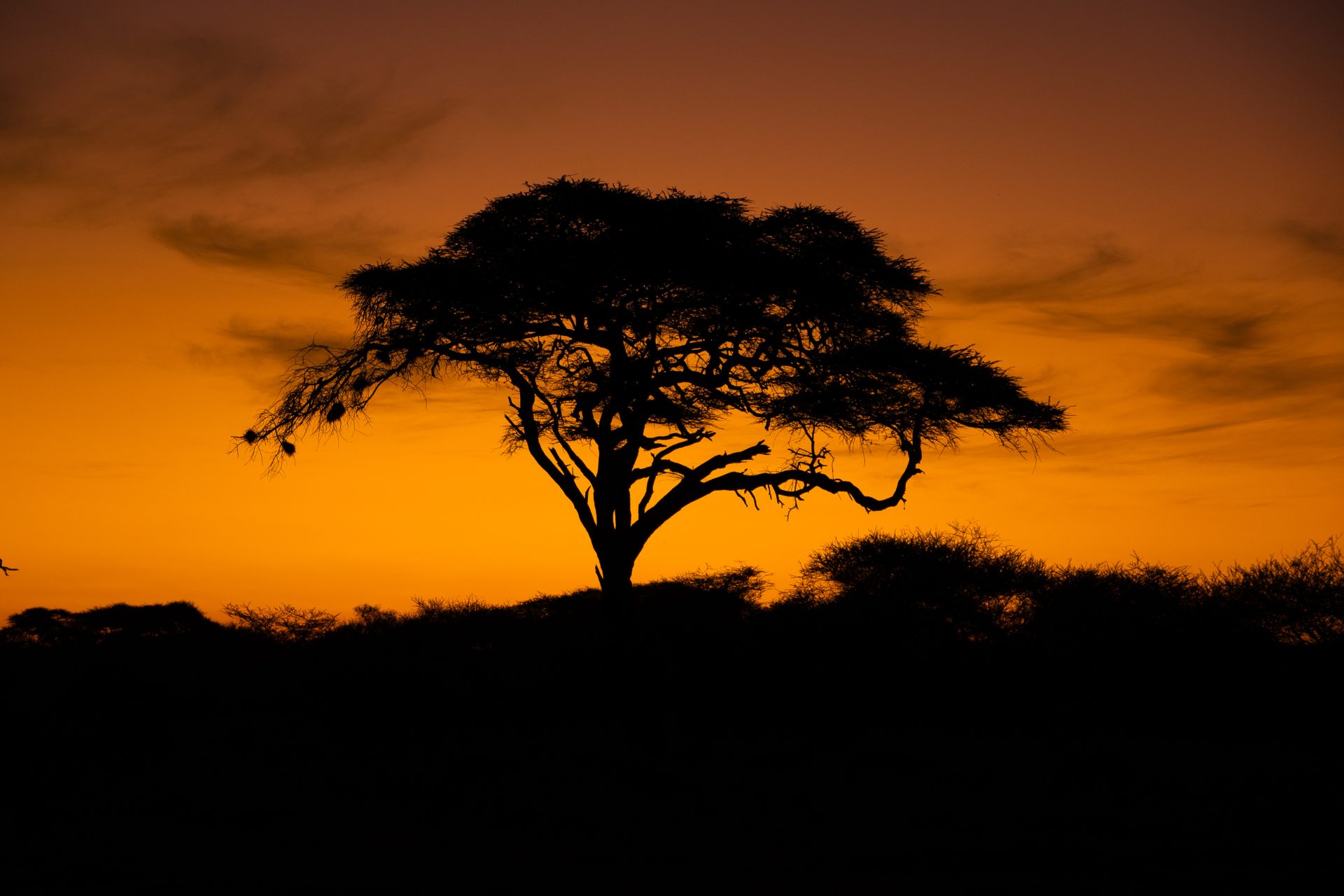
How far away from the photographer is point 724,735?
15.8m

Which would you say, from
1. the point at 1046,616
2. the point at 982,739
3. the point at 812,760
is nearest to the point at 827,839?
the point at 812,760

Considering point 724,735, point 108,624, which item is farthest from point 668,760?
point 108,624

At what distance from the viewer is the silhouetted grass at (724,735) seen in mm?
10375

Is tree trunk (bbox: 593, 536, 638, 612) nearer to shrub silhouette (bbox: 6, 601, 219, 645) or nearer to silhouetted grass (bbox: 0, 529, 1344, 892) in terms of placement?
silhouetted grass (bbox: 0, 529, 1344, 892)

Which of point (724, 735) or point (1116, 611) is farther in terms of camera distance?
point (1116, 611)

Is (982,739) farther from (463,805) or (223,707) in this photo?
(223,707)

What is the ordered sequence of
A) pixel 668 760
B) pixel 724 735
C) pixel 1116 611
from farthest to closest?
pixel 1116 611 → pixel 724 735 → pixel 668 760

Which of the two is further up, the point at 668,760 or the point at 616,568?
the point at 616,568

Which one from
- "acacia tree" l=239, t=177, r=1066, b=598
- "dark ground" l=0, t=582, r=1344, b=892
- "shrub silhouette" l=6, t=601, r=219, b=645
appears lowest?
"dark ground" l=0, t=582, r=1344, b=892

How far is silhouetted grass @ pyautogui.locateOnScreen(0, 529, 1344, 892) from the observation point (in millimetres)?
10375

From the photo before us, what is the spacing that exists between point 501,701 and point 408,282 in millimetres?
11425

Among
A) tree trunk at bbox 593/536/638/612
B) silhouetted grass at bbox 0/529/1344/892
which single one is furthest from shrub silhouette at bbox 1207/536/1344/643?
tree trunk at bbox 593/536/638/612

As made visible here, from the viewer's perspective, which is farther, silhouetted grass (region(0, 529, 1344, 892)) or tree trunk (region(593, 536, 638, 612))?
tree trunk (region(593, 536, 638, 612))

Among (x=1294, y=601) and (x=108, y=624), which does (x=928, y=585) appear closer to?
(x=1294, y=601)
